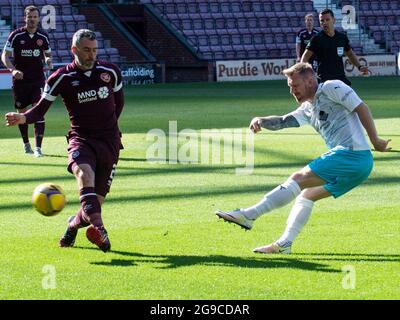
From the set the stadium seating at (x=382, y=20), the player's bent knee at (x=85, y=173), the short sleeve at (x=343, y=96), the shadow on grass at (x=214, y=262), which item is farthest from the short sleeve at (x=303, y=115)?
the stadium seating at (x=382, y=20)

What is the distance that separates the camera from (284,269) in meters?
8.84

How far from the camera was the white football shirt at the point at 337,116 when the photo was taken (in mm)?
9250

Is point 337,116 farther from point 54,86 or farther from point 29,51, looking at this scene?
point 29,51

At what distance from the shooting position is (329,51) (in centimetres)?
1875

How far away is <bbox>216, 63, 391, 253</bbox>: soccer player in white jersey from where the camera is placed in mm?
9258

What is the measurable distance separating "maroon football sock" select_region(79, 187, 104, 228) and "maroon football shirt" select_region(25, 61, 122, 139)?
635mm

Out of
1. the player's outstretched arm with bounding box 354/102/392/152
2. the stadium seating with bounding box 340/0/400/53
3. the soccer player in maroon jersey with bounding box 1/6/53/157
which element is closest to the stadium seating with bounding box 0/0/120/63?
the stadium seating with bounding box 340/0/400/53

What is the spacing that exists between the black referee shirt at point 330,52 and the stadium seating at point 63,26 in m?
22.1

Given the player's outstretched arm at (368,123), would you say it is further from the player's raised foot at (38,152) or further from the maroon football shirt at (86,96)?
the player's raised foot at (38,152)

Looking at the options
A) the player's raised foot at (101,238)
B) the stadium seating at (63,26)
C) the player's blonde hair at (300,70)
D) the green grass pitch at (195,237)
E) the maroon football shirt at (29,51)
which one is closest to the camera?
the green grass pitch at (195,237)

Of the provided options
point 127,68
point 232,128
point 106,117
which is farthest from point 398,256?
point 127,68

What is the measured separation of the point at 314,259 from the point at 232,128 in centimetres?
1266

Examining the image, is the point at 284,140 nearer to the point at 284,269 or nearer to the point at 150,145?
the point at 150,145

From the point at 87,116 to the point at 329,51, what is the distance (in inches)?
365
